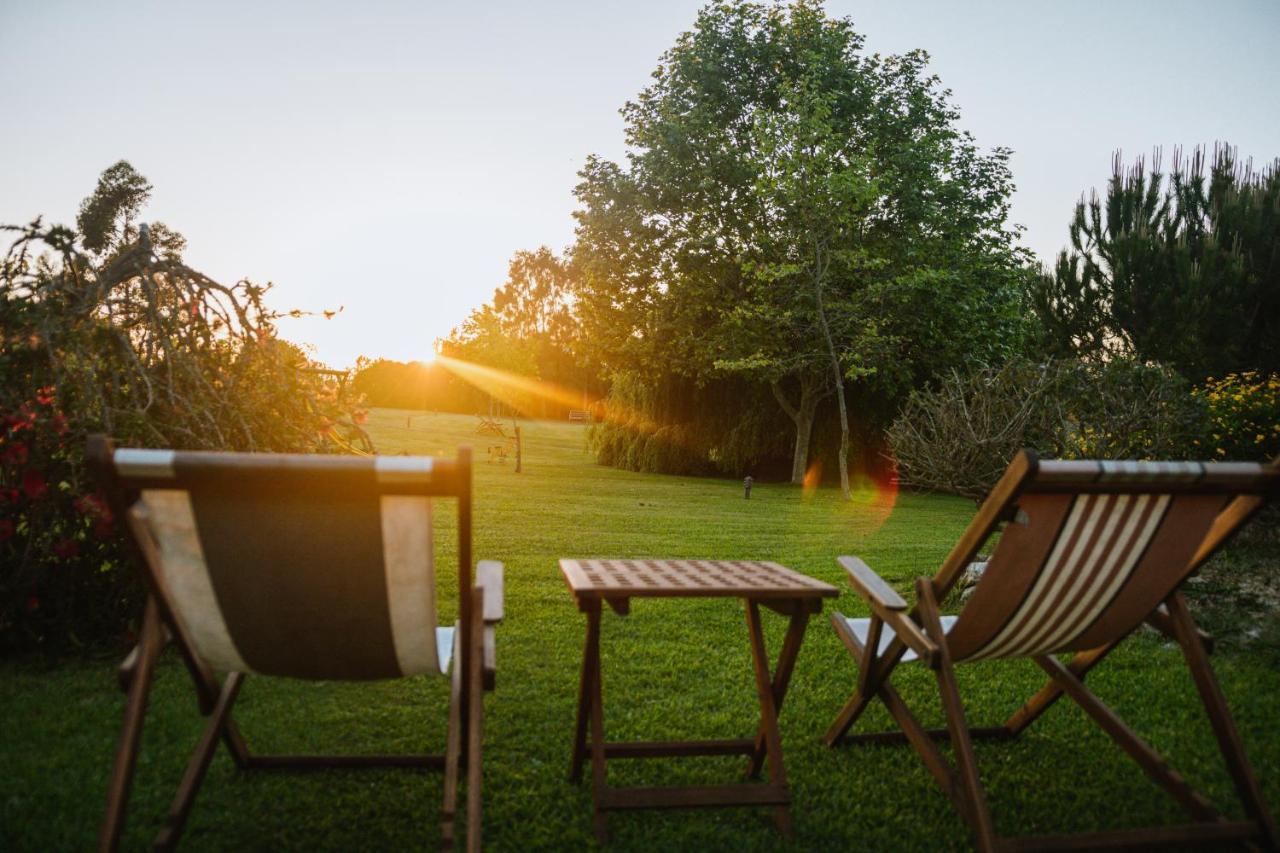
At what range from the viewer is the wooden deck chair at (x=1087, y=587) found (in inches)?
76.5

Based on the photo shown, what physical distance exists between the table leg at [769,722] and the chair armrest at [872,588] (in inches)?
12.9

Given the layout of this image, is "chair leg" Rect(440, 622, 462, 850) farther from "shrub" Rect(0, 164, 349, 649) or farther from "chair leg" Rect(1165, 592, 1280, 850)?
"shrub" Rect(0, 164, 349, 649)

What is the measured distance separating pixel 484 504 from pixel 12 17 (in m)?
7.01

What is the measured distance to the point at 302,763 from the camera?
2.54 m

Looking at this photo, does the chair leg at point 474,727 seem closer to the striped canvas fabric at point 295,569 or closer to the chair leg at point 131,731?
the striped canvas fabric at point 295,569

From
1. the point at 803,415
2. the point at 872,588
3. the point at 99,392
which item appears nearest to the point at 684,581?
the point at 872,588

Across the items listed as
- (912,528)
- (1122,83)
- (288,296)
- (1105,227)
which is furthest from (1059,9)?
(1105,227)

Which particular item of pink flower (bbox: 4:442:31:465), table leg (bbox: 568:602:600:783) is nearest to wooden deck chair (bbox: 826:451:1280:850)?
table leg (bbox: 568:602:600:783)

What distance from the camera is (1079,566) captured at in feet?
6.83

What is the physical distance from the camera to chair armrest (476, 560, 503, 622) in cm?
192

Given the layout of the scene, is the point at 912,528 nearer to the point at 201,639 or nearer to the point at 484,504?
the point at 484,504

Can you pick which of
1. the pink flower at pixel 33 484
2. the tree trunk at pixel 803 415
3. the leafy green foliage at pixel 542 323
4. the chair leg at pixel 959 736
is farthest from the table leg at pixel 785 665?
the leafy green foliage at pixel 542 323

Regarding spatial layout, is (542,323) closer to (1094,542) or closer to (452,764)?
(1094,542)

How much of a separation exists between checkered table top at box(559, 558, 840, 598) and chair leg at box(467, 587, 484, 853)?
0.30 metres
